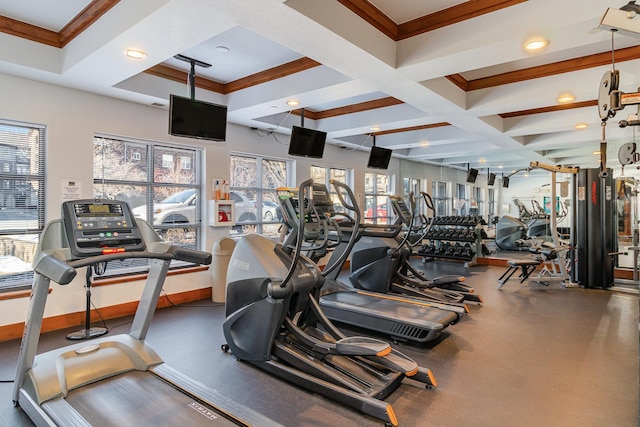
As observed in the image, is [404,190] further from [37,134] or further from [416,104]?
[37,134]

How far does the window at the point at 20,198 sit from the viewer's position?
407cm

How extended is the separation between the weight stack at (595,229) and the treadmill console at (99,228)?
7.12 metres

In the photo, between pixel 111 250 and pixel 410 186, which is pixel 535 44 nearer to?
pixel 111 250

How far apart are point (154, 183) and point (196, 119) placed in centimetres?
138

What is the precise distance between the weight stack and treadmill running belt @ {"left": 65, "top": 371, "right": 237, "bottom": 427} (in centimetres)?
681

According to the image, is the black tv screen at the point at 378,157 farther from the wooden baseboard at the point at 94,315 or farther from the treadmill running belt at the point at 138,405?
the treadmill running belt at the point at 138,405

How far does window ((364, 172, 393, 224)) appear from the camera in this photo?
32.1ft

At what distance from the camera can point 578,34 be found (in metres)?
3.05

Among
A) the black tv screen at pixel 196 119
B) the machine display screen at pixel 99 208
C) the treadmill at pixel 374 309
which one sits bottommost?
the treadmill at pixel 374 309

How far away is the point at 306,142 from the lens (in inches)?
248

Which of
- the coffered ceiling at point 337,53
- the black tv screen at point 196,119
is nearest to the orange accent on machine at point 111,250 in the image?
the coffered ceiling at point 337,53

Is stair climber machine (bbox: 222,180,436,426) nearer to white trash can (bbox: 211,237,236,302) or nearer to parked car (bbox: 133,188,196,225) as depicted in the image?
white trash can (bbox: 211,237,236,302)

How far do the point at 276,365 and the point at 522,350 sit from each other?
2.49m

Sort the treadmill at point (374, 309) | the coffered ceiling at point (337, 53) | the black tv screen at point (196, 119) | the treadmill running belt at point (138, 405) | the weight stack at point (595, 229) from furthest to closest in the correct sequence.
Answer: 1. the weight stack at point (595, 229)
2. the black tv screen at point (196, 119)
3. the treadmill at point (374, 309)
4. the coffered ceiling at point (337, 53)
5. the treadmill running belt at point (138, 405)
